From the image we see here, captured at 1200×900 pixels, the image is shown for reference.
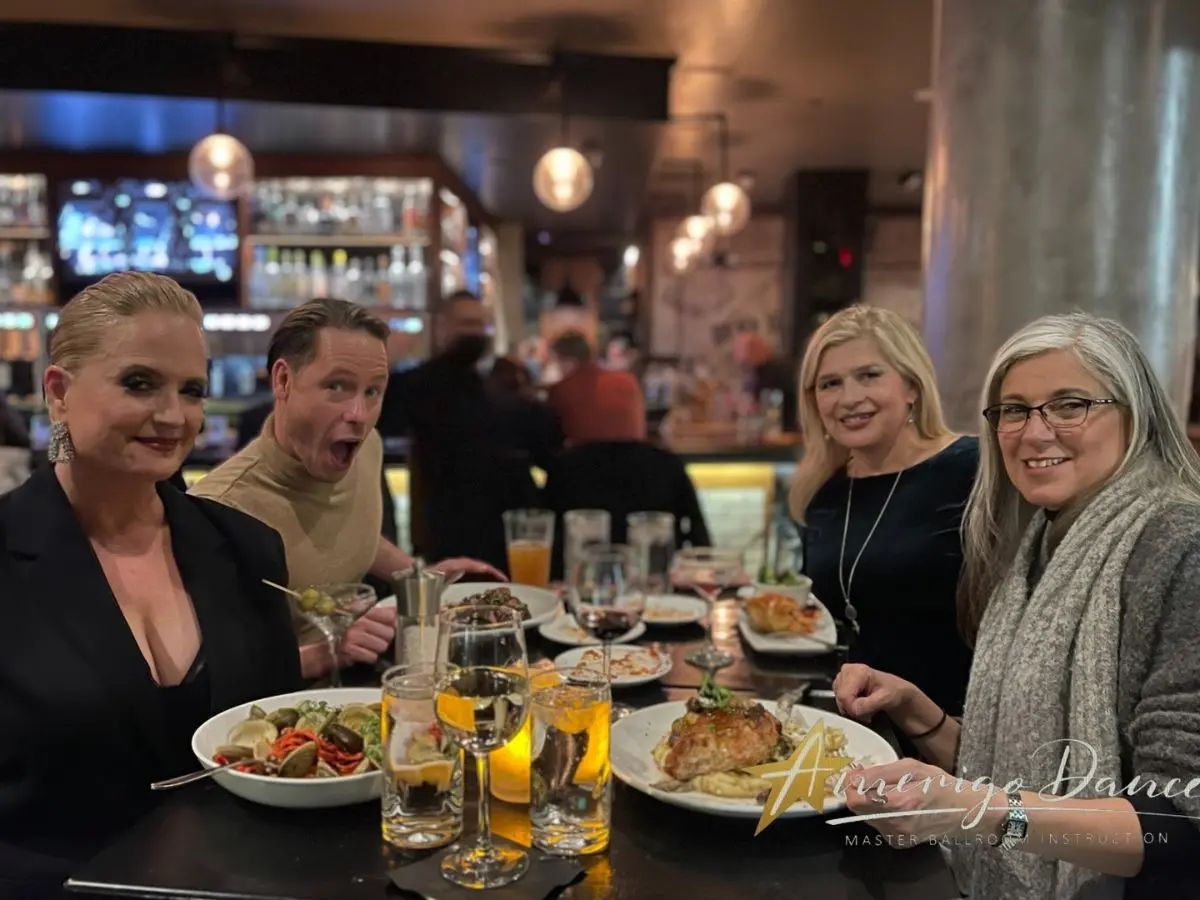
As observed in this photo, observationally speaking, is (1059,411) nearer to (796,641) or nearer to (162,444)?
(796,641)

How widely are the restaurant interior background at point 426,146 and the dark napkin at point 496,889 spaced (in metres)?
3.91

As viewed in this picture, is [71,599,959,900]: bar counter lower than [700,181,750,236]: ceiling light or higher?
lower

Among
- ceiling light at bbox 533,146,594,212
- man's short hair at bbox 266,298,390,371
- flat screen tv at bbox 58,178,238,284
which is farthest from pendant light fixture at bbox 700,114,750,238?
man's short hair at bbox 266,298,390,371

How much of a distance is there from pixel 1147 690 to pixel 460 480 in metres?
2.97

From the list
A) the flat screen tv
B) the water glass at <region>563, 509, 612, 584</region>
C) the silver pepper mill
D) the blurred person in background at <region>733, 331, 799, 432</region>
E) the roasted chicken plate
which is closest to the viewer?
the roasted chicken plate

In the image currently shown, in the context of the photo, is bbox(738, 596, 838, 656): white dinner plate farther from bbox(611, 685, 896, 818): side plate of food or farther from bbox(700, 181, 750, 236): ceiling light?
bbox(700, 181, 750, 236): ceiling light

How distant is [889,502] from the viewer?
2410 millimetres

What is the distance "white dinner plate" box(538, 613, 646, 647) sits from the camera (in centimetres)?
224

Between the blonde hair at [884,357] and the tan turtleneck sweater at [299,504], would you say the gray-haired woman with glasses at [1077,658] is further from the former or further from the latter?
the tan turtleneck sweater at [299,504]

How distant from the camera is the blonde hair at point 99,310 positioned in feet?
5.14

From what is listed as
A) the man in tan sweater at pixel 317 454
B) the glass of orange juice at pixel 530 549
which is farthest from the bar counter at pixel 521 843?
the glass of orange juice at pixel 530 549

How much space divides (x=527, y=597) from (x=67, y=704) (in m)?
1.24

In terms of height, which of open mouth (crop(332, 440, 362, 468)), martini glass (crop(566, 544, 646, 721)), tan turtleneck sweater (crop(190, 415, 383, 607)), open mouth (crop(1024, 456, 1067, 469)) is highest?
open mouth (crop(1024, 456, 1067, 469))

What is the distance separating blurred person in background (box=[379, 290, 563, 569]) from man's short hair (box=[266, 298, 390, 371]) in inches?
67.9
